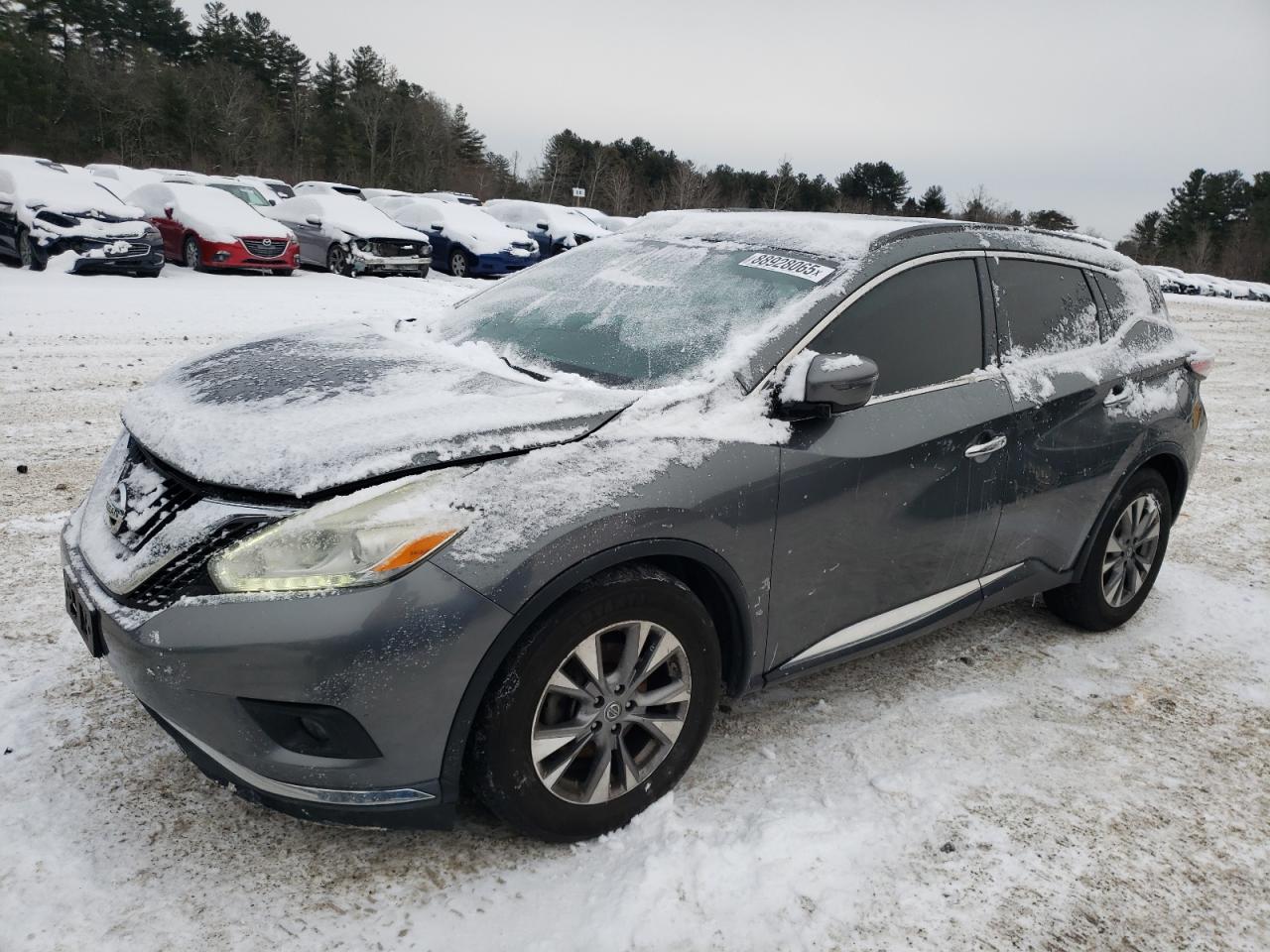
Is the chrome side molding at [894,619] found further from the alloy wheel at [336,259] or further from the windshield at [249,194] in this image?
the windshield at [249,194]

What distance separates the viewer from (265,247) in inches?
576

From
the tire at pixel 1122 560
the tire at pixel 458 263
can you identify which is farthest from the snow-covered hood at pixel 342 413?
the tire at pixel 458 263

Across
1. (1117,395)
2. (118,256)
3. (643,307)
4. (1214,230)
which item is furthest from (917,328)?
(1214,230)

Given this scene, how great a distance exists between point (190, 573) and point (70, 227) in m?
12.9

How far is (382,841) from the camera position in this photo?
2.52m

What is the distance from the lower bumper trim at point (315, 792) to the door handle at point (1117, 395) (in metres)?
3.05

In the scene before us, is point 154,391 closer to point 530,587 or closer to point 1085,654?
point 530,587

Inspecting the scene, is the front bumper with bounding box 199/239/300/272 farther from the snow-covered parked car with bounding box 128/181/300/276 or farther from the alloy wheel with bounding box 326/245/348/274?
the alloy wheel with bounding box 326/245/348/274

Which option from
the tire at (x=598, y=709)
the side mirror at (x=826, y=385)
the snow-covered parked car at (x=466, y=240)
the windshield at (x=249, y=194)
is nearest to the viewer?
the tire at (x=598, y=709)

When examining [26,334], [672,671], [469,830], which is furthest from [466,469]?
[26,334]

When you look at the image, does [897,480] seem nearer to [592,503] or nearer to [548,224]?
[592,503]

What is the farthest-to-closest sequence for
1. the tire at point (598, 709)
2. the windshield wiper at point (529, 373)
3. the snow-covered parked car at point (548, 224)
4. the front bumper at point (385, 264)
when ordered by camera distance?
1. the snow-covered parked car at point (548, 224)
2. the front bumper at point (385, 264)
3. the windshield wiper at point (529, 373)
4. the tire at point (598, 709)

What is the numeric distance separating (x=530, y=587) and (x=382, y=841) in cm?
92

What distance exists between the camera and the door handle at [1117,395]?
3.72 meters
